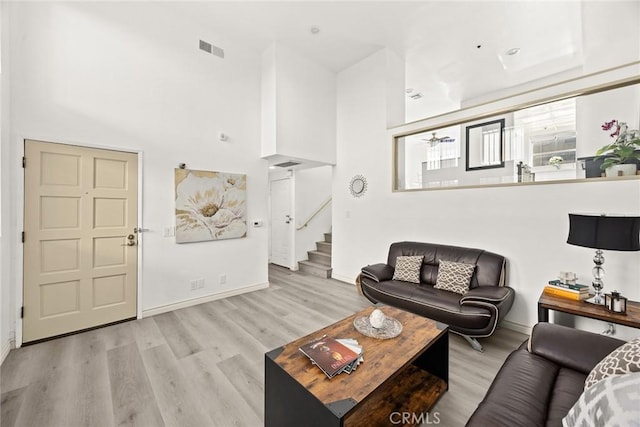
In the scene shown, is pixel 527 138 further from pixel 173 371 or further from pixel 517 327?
pixel 173 371

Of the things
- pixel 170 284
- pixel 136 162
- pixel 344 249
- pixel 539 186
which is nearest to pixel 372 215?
pixel 344 249

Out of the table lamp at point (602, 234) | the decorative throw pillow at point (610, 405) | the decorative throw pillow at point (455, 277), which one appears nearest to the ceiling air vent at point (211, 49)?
the decorative throw pillow at point (455, 277)

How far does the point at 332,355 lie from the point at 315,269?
373 cm

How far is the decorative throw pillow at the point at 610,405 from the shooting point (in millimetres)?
789

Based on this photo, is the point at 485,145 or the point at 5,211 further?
the point at 485,145

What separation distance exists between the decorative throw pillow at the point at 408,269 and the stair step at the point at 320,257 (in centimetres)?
203

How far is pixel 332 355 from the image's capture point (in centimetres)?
145

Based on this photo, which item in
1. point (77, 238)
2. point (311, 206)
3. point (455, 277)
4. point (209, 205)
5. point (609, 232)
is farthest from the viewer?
point (311, 206)

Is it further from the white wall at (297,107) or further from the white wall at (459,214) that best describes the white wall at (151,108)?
the white wall at (459,214)

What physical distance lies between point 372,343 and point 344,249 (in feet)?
10.2

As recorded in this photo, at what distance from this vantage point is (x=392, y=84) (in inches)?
168

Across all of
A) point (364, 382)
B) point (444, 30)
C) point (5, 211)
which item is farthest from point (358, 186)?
point (5, 211)

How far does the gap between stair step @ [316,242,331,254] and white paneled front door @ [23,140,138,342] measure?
353 cm

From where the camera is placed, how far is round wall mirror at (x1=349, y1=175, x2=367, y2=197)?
4.45 meters
